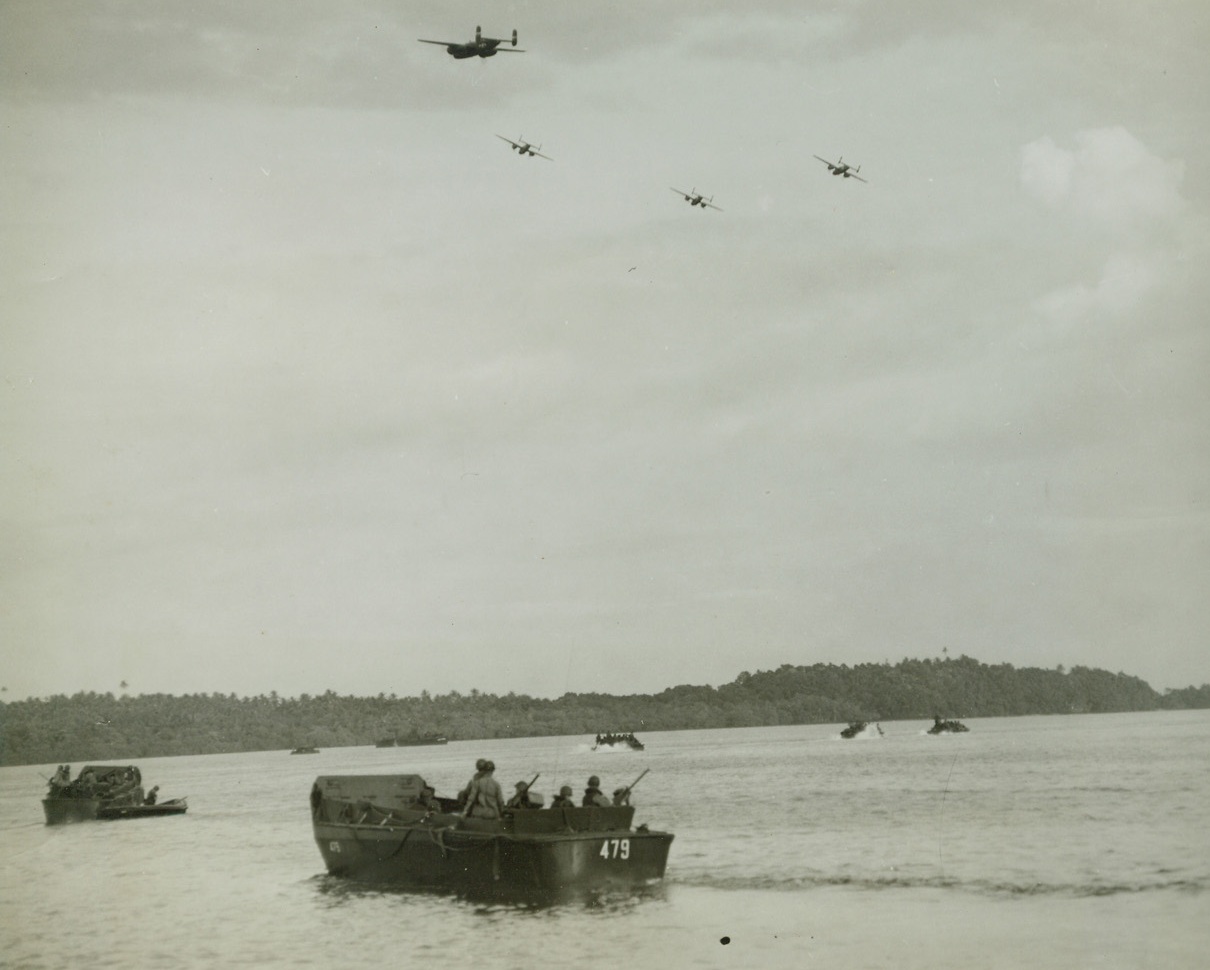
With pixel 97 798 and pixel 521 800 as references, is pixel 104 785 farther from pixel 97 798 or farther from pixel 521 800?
pixel 521 800

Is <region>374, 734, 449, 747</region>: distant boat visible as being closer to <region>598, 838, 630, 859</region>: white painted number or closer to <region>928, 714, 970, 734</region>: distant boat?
<region>928, 714, 970, 734</region>: distant boat

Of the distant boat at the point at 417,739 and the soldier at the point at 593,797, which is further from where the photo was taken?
the distant boat at the point at 417,739

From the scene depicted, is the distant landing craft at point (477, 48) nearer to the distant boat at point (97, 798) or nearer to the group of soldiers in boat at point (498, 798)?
the group of soldiers in boat at point (498, 798)

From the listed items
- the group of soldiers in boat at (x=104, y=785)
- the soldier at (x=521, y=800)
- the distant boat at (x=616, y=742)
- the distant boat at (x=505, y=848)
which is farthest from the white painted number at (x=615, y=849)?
the distant boat at (x=616, y=742)

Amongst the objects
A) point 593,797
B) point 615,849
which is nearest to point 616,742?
point 593,797

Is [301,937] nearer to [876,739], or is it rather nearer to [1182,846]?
[1182,846]

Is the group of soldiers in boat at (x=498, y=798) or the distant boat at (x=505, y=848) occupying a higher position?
the group of soldiers in boat at (x=498, y=798)

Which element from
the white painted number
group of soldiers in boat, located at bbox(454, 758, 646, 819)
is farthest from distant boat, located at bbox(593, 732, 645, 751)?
the white painted number
